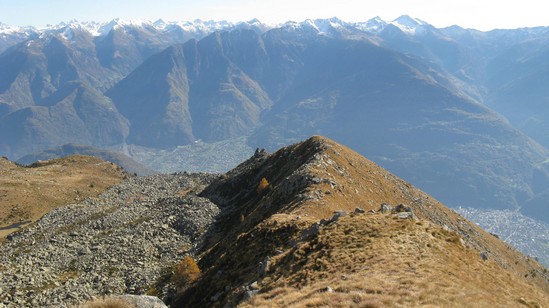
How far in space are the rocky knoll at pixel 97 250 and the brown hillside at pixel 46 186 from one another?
10.1m

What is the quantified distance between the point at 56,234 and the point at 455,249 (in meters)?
72.2

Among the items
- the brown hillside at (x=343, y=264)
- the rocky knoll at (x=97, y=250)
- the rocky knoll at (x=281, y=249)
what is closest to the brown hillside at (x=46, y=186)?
the rocky knoll at (x=97, y=250)

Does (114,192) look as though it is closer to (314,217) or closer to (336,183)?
(336,183)

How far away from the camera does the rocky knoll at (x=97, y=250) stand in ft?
176

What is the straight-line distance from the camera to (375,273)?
28625 mm

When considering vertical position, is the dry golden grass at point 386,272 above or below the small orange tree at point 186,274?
above

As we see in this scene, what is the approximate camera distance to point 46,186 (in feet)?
388

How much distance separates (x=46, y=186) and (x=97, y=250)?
207 ft

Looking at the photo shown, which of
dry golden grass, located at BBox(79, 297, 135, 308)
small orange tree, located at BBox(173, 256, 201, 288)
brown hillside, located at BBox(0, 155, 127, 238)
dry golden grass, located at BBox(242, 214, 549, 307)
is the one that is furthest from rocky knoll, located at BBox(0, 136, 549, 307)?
brown hillside, located at BBox(0, 155, 127, 238)

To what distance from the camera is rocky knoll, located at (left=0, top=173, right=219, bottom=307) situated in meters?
53.7

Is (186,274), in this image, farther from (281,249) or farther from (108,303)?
(108,303)

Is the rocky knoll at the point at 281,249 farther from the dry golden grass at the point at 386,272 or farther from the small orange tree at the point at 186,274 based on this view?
the small orange tree at the point at 186,274

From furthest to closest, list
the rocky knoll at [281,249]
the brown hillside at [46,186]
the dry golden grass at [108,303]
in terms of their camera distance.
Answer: the brown hillside at [46,186] < the rocky knoll at [281,249] < the dry golden grass at [108,303]

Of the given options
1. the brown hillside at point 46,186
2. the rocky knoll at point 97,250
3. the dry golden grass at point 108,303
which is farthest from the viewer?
the brown hillside at point 46,186
